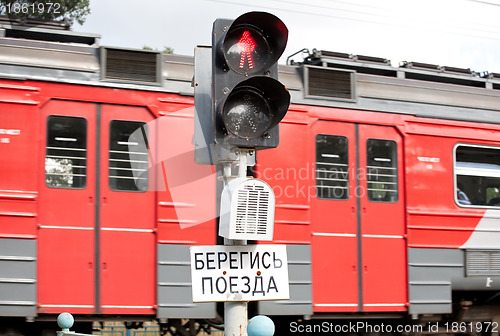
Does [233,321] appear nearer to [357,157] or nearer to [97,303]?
[97,303]

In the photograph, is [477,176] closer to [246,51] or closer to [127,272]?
[127,272]

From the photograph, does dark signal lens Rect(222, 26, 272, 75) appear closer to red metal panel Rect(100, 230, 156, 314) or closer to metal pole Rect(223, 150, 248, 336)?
metal pole Rect(223, 150, 248, 336)

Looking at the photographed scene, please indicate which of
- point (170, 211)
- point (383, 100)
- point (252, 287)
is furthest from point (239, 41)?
point (383, 100)

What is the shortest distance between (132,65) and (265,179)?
2.28 meters

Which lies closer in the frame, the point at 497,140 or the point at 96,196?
the point at 96,196

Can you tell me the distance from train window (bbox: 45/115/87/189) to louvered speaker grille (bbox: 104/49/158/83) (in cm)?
79

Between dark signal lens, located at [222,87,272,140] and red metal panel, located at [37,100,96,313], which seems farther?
red metal panel, located at [37,100,96,313]

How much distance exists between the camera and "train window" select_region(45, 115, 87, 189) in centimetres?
851

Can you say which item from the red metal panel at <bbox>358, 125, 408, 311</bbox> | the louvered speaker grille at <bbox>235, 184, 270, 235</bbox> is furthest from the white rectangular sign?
the red metal panel at <bbox>358, 125, 408, 311</bbox>

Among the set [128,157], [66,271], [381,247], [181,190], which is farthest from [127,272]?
[381,247]

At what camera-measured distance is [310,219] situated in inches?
373

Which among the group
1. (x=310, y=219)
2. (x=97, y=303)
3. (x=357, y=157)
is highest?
(x=357, y=157)

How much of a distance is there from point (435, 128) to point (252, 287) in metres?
6.54

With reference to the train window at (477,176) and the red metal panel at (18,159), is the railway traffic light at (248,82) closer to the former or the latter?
the red metal panel at (18,159)
